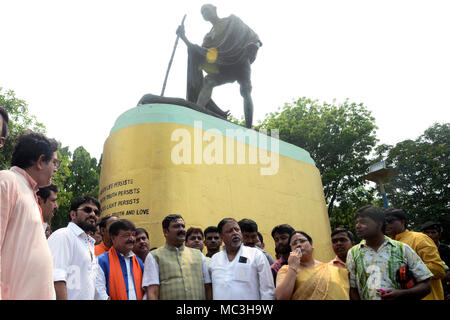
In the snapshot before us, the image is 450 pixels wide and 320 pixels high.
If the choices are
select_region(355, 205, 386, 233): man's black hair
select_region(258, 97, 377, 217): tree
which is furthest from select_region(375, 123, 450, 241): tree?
select_region(355, 205, 386, 233): man's black hair

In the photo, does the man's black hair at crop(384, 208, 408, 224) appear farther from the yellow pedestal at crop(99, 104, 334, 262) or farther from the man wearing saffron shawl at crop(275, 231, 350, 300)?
the yellow pedestal at crop(99, 104, 334, 262)

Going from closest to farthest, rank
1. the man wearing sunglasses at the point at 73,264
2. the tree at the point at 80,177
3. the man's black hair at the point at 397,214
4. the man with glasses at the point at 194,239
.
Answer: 1. the man wearing sunglasses at the point at 73,264
2. the man's black hair at the point at 397,214
3. the man with glasses at the point at 194,239
4. the tree at the point at 80,177

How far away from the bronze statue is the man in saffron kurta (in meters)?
4.94

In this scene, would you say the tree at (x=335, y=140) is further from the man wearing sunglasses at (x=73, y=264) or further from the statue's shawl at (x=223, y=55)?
the man wearing sunglasses at (x=73, y=264)

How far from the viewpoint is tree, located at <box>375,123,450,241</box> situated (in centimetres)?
1711

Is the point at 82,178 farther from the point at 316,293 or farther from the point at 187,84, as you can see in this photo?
the point at 316,293

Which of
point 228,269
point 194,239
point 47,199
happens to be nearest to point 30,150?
point 47,199

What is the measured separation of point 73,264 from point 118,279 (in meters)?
0.57

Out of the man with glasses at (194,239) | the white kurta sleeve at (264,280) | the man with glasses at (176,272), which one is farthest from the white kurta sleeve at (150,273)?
the man with glasses at (194,239)

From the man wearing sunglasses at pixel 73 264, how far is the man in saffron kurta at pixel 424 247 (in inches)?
121

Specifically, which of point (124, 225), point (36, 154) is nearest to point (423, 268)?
point (124, 225)

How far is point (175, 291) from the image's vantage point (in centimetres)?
324

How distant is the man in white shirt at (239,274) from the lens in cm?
317

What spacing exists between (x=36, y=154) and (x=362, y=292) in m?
2.65
